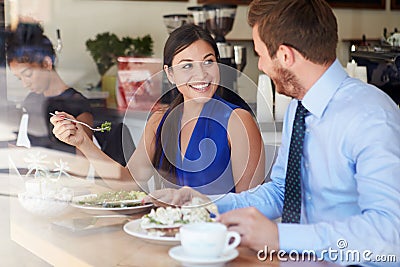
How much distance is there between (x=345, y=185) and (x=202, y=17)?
176cm

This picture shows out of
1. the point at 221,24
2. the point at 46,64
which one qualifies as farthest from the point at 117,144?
the point at 221,24

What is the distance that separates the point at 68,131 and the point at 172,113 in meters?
0.21

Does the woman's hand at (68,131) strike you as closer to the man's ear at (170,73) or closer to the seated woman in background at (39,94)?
the seated woman in background at (39,94)

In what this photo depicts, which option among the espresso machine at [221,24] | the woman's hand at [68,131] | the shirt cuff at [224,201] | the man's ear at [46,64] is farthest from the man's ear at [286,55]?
the espresso machine at [221,24]

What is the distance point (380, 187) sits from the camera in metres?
0.97

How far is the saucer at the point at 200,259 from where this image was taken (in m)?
0.88

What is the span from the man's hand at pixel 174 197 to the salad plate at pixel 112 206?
19mm

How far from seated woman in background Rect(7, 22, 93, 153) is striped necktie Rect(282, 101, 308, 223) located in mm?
496

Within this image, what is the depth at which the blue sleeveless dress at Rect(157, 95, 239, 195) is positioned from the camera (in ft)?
4.25

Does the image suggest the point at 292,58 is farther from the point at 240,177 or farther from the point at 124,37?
the point at 124,37

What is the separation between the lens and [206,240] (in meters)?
Result: 0.88

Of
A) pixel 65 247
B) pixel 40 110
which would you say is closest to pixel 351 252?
pixel 65 247

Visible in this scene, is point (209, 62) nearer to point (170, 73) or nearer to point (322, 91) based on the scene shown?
point (170, 73)

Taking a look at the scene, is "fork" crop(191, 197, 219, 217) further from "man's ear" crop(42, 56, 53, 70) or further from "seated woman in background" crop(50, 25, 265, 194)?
"man's ear" crop(42, 56, 53, 70)
